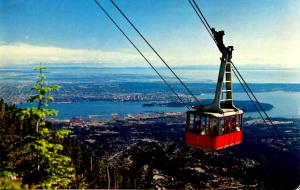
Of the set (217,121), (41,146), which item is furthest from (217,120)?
(41,146)

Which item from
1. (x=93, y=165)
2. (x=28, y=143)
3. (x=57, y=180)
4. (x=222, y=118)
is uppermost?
(x=222, y=118)

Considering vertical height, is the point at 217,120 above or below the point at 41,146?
above

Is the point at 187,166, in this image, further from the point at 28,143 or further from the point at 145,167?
the point at 28,143

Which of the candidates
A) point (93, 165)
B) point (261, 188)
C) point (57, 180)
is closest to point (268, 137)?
point (261, 188)

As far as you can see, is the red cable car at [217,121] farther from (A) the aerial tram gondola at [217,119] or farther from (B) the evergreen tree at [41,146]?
(B) the evergreen tree at [41,146]

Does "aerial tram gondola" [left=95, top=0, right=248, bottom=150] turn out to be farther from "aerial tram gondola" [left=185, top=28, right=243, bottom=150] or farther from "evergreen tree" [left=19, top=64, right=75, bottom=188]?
"evergreen tree" [left=19, top=64, right=75, bottom=188]

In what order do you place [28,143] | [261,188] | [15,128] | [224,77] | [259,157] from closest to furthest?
1. [224,77]
2. [28,143]
3. [15,128]
4. [261,188]
5. [259,157]

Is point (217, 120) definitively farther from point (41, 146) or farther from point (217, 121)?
point (41, 146)

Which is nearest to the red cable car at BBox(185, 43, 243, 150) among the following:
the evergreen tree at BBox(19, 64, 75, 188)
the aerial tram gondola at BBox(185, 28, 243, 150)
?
the aerial tram gondola at BBox(185, 28, 243, 150)
